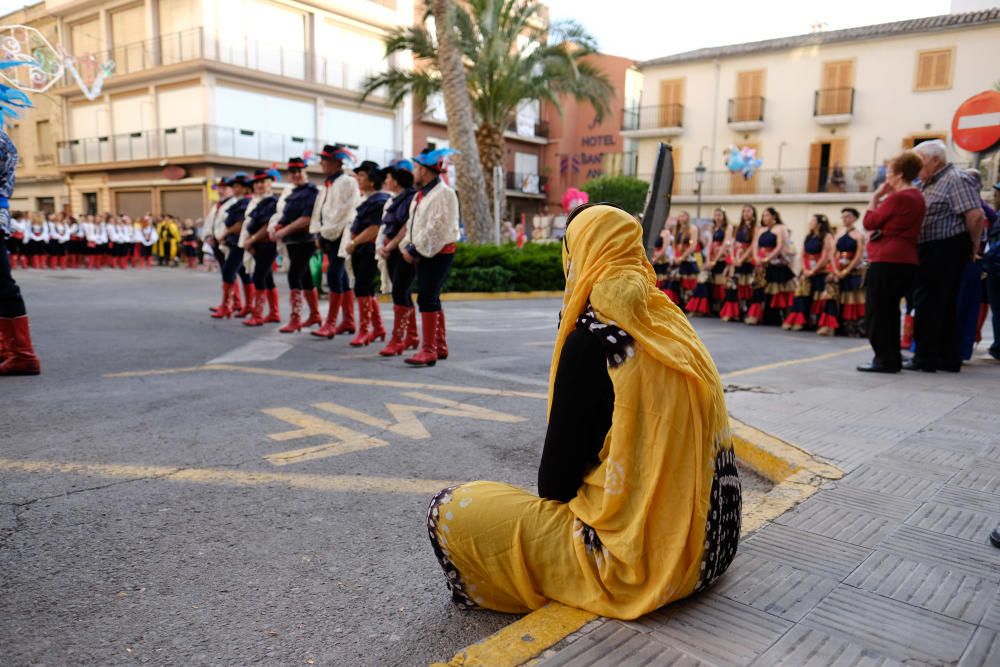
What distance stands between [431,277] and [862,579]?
17.8 ft

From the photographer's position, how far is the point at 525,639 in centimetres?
218

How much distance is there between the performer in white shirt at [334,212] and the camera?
8797mm

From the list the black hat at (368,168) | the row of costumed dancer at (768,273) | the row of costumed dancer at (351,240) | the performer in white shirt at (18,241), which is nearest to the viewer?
the row of costumed dancer at (351,240)

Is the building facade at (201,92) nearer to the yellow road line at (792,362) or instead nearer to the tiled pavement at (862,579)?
the yellow road line at (792,362)

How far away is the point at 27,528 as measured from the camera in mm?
3160

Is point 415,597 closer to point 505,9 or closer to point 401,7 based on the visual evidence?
point 505,9

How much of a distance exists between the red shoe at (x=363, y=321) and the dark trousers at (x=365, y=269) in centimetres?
8

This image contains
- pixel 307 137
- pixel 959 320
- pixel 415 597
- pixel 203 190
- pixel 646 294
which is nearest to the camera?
pixel 646 294

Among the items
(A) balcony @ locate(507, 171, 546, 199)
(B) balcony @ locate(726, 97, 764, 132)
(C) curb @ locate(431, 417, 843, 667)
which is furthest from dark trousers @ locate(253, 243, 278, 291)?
(A) balcony @ locate(507, 171, 546, 199)

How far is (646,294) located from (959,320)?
22.2 ft

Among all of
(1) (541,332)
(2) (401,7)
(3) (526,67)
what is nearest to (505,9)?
(3) (526,67)

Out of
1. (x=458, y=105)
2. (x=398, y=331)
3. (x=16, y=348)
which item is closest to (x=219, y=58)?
(x=458, y=105)

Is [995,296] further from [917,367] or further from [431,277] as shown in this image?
[431,277]

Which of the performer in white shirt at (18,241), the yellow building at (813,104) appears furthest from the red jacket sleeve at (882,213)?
the yellow building at (813,104)
